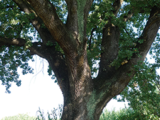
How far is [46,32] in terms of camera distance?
7.49 metres

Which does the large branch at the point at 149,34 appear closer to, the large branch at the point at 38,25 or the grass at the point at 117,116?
the grass at the point at 117,116

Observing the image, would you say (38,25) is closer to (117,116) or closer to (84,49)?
(84,49)

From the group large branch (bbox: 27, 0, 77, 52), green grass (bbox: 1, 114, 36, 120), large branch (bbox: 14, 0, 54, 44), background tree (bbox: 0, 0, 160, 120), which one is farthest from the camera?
green grass (bbox: 1, 114, 36, 120)

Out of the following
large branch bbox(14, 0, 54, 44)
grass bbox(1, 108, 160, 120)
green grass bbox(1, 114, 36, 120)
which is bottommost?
grass bbox(1, 108, 160, 120)

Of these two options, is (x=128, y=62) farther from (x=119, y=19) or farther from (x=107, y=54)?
(x=119, y=19)

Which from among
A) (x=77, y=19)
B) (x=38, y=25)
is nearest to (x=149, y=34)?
(x=77, y=19)

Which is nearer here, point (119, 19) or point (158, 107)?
point (158, 107)

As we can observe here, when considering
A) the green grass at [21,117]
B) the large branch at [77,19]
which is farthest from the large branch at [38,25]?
the green grass at [21,117]

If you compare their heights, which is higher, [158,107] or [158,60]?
[158,60]

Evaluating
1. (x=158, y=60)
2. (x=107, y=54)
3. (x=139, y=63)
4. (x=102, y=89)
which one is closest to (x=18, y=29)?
(x=107, y=54)

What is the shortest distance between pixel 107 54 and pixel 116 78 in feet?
4.38

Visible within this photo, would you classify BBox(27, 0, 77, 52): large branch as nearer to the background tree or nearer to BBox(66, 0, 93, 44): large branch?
the background tree

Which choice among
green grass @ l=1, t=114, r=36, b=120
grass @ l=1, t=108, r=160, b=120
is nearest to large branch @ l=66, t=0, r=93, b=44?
grass @ l=1, t=108, r=160, b=120

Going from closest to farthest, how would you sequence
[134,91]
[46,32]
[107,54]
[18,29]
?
[134,91], [107,54], [46,32], [18,29]
